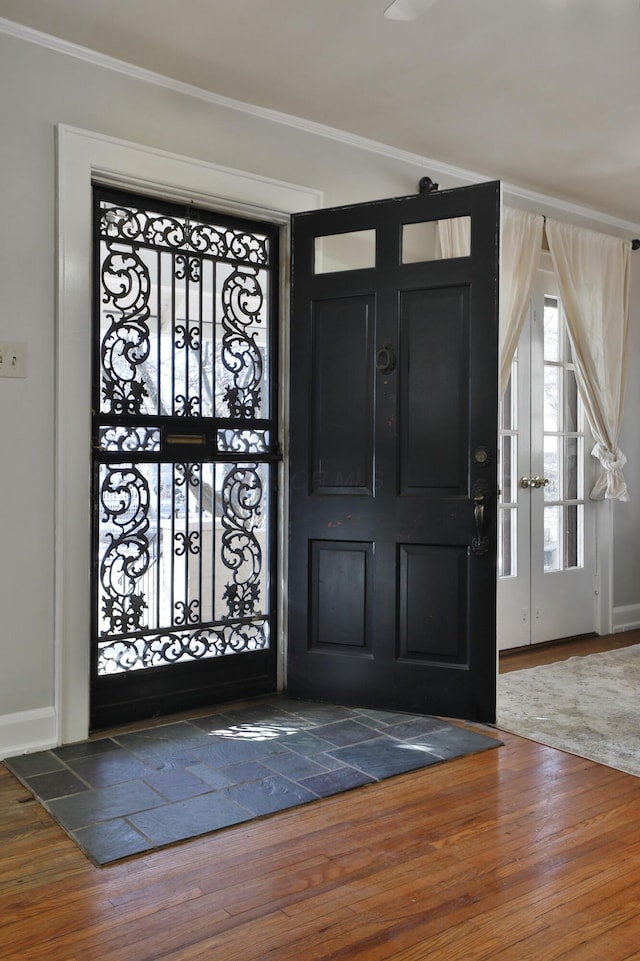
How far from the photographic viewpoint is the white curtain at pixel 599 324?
4.84 meters

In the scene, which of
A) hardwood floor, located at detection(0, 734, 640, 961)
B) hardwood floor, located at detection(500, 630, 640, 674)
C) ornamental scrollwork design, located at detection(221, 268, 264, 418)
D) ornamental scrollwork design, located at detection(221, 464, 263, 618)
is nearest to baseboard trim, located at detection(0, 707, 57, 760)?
hardwood floor, located at detection(0, 734, 640, 961)

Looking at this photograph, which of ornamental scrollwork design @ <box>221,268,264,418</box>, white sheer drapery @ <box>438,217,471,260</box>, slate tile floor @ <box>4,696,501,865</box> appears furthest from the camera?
white sheer drapery @ <box>438,217,471,260</box>

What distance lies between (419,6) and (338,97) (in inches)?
32.7

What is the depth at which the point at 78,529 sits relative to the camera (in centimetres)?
313

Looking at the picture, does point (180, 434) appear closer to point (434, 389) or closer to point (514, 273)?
point (434, 389)

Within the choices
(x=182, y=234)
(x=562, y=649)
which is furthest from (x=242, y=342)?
(x=562, y=649)

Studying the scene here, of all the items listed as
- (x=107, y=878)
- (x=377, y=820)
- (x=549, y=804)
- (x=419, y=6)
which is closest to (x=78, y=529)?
(x=107, y=878)

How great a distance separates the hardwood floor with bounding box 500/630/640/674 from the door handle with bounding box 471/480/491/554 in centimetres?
126

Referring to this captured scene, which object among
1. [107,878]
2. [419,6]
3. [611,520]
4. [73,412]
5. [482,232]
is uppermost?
[419,6]

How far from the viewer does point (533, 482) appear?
483 centimetres

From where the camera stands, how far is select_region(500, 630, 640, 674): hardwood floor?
450cm

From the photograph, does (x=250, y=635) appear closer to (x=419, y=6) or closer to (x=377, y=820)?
(x=377, y=820)

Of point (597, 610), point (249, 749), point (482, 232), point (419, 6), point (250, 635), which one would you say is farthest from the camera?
point (597, 610)

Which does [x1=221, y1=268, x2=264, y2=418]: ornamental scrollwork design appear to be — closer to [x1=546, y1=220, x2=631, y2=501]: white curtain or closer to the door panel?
the door panel
